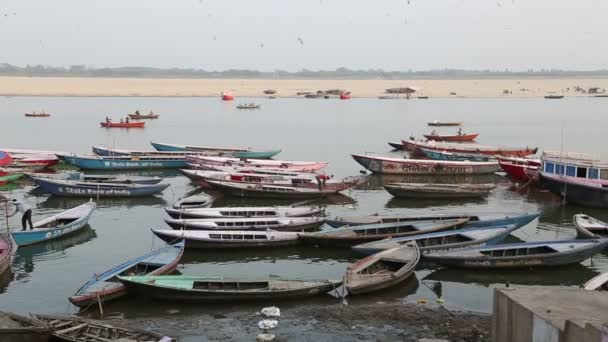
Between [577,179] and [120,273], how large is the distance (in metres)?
22.9

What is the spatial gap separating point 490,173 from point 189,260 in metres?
25.6

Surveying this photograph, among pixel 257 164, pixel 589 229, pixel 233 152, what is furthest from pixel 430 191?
pixel 233 152

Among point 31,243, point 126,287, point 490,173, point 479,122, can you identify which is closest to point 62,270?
point 31,243

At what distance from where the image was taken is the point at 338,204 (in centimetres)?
3312

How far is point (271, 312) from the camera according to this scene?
A: 58.2 ft

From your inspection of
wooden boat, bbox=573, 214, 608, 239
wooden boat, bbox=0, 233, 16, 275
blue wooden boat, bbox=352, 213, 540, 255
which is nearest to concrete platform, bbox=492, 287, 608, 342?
blue wooden boat, bbox=352, 213, 540, 255

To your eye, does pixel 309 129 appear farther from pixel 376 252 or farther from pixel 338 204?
pixel 376 252

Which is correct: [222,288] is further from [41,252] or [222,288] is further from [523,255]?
[523,255]

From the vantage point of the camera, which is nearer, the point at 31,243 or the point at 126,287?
the point at 126,287

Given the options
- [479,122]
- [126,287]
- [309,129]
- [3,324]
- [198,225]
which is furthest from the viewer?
[479,122]

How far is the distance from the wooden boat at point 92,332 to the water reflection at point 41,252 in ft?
20.8

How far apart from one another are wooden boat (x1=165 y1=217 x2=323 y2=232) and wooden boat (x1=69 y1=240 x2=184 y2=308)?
267 cm

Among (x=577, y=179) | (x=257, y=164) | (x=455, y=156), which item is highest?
(x=577, y=179)

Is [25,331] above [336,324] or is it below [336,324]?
above
